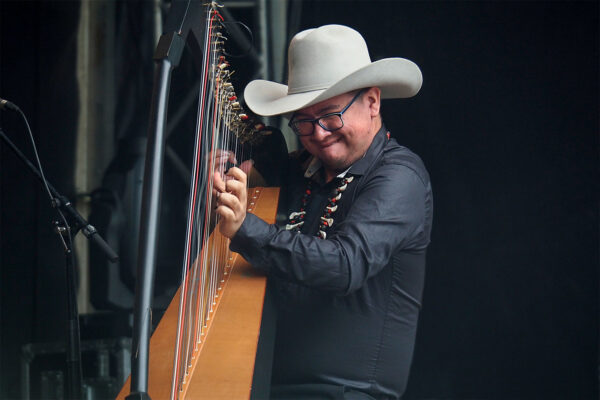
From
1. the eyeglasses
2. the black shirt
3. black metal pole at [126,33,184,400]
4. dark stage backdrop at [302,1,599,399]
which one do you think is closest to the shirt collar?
the black shirt

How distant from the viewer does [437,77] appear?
3.39m

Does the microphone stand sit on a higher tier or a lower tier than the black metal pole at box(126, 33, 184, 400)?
lower

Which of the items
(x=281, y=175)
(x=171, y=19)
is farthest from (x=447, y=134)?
(x=171, y=19)

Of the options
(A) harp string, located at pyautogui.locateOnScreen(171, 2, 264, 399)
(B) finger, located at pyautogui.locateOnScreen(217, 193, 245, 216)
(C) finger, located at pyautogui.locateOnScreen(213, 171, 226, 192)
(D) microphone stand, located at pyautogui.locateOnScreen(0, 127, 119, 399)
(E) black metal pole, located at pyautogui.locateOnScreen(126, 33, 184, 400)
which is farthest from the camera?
(D) microphone stand, located at pyautogui.locateOnScreen(0, 127, 119, 399)

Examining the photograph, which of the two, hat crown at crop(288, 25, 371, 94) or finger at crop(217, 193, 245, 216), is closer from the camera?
finger at crop(217, 193, 245, 216)

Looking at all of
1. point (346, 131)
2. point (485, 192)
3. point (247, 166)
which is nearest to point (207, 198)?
point (346, 131)

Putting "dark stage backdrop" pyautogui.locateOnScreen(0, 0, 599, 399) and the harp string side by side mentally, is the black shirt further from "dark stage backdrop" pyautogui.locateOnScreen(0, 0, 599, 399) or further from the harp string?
"dark stage backdrop" pyautogui.locateOnScreen(0, 0, 599, 399)

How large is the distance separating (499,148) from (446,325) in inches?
37.4

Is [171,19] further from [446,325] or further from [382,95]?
[446,325]

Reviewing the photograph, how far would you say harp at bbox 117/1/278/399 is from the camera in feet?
3.18

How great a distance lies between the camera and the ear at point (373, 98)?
1.93 metres

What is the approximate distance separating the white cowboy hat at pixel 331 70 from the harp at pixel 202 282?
7.6 inches

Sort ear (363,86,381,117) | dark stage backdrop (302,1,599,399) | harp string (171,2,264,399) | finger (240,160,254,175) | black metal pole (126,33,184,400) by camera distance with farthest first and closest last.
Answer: dark stage backdrop (302,1,599,399) < finger (240,160,254,175) < ear (363,86,381,117) < harp string (171,2,264,399) < black metal pole (126,33,184,400)

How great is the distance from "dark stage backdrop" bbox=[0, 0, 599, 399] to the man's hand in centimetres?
197
